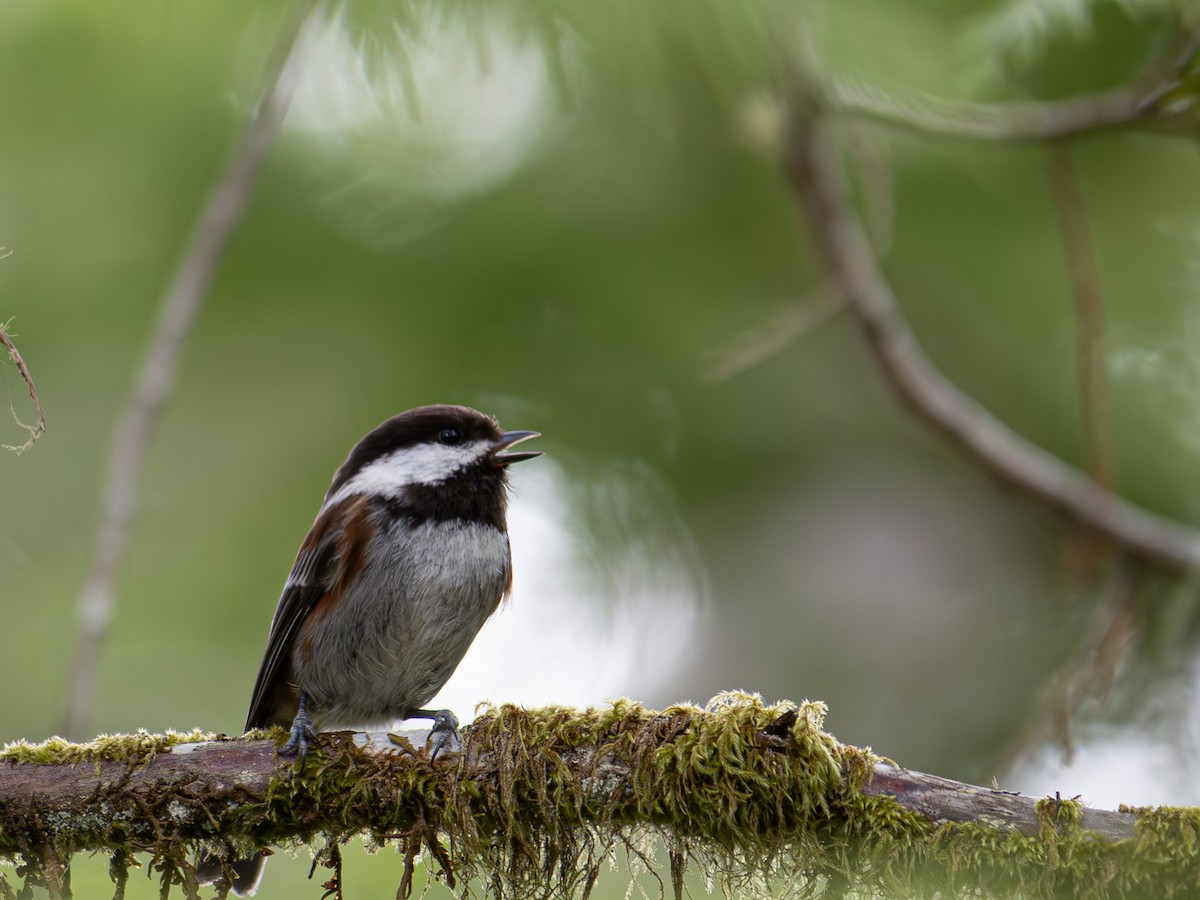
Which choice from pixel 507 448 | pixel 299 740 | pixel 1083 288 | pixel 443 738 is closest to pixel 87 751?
pixel 299 740

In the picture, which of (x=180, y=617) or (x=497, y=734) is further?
(x=180, y=617)

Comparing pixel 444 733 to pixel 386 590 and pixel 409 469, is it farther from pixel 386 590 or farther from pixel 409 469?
pixel 409 469

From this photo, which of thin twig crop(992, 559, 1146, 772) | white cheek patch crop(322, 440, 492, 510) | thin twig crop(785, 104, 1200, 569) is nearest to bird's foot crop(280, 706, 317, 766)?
white cheek patch crop(322, 440, 492, 510)

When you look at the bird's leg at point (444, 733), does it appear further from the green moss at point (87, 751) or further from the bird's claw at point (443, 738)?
the green moss at point (87, 751)

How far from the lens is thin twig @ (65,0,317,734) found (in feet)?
7.87

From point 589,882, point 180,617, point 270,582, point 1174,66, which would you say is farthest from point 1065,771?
point 180,617

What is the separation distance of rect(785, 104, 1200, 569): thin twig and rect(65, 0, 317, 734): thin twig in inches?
62.7

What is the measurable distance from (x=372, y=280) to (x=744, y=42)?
2.67 m

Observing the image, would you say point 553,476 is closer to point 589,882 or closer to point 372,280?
point 372,280

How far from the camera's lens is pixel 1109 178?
4.29m

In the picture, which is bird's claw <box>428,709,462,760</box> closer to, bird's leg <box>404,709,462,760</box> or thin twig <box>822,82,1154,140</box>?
bird's leg <box>404,709,462,760</box>

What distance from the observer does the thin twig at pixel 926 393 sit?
12.0 feet

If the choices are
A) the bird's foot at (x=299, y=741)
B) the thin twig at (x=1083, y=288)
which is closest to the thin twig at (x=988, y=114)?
the thin twig at (x=1083, y=288)

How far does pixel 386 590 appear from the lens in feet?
9.50
